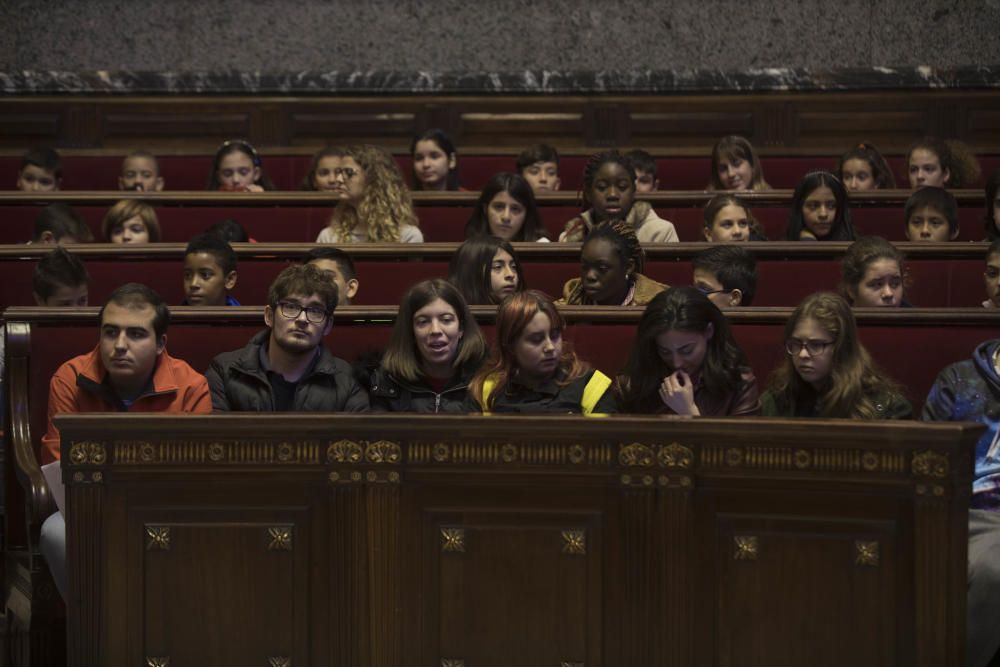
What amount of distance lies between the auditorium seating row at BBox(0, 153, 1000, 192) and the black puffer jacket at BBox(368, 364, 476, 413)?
2.23 metres

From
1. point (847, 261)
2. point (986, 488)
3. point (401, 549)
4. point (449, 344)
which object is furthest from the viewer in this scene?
point (847, 261)

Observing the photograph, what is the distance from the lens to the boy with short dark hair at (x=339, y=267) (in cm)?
319

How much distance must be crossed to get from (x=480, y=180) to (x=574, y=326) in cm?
220

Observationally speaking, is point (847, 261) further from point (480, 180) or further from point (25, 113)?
point (25, 113)

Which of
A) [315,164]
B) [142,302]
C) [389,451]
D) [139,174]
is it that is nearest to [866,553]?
[389,451]

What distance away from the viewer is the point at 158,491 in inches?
86.2

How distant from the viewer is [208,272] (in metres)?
3.22

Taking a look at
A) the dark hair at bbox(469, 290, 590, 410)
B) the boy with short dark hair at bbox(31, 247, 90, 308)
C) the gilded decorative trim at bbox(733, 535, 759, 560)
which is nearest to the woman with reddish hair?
the dark hair at bbox(469, 290, 590, 410)

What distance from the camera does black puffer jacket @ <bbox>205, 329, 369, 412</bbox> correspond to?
2.65 meters

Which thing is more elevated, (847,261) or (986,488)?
(847,261)

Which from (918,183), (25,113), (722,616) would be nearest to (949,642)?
(722,616)

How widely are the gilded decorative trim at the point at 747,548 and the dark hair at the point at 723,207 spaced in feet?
5.62

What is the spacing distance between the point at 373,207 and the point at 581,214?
1.74 feet

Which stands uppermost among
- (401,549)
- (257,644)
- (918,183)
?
(918,183)
